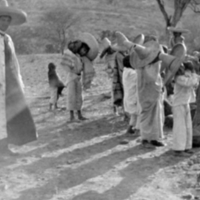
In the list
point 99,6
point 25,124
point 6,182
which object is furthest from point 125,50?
point 99,6

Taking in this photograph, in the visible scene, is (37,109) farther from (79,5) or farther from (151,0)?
(151,0)

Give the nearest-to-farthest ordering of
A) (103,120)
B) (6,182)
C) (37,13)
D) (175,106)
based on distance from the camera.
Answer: (6,182), (175,106), (103,120), (37,13)

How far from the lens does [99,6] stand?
136ft

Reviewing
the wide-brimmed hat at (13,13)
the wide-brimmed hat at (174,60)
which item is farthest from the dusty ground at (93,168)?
the wide-brimmed hat at (13,13)

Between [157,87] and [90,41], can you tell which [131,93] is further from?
[90,41]

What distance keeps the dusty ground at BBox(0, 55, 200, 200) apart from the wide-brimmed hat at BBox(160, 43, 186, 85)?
118cm

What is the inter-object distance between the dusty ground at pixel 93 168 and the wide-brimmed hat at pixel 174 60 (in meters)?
1.18

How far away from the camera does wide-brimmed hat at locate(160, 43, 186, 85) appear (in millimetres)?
5633

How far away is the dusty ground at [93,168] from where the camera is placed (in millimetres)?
4702

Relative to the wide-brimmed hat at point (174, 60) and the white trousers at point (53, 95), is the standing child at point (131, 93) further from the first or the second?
the white trousers at point (53, 95)

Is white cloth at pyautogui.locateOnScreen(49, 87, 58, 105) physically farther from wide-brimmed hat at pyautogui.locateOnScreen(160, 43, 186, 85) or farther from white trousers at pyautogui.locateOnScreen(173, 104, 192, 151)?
wide-brimmed hat at pyautogui.locateOnScreen(160, 43, 186, 85)

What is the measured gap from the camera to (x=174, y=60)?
18.5ft

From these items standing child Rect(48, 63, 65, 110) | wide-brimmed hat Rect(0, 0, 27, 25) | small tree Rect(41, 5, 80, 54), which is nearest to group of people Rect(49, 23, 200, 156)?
wide-brimmed hat Rect(0, 0, 27, 25)

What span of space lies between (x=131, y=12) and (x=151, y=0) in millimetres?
5080
